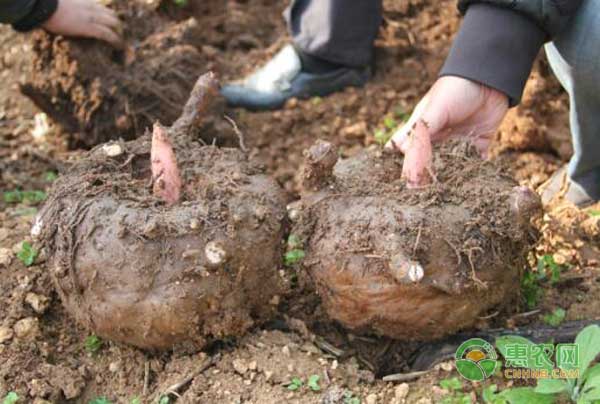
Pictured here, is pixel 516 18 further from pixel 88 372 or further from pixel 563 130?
pixel 88 372

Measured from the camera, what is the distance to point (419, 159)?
2.09 metres

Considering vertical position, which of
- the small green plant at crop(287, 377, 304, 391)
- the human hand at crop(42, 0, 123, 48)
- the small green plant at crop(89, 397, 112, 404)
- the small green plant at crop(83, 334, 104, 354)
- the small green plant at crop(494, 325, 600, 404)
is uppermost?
the human hand at crop(42, 0, 123, 48)

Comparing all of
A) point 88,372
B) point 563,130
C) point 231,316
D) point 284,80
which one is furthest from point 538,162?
point 88,372

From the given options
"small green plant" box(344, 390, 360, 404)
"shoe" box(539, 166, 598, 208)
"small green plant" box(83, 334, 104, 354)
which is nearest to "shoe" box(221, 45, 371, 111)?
"shoe" box(539, 166, 598, 208)

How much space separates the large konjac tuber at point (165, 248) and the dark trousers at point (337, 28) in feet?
5.74

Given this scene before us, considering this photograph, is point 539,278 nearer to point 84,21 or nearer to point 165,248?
point 165,248

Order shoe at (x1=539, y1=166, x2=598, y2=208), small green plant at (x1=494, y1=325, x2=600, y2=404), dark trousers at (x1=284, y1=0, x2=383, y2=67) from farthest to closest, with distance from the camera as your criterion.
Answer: dark trousers at (x1=284, y1=0, x2=383, y2=67) < shoe at (x1=539, y1=166, x2=598, y2=208) < small green plant at (x1=494, y1=325, x2=600, y2=404)

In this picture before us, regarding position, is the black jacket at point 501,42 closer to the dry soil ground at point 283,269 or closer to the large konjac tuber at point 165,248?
the dry soil ground at point 283,269

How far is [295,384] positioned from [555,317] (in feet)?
2.92

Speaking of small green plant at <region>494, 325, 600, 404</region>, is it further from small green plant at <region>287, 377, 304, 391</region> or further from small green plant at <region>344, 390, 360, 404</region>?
small green plant at <region>287, 377, 304, 391</region>

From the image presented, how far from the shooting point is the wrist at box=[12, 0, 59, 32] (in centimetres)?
307

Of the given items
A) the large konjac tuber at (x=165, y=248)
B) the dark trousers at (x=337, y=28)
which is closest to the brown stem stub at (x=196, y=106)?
the large konjac tuber at (x=165, y=248)

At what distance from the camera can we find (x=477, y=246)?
75.6 inches

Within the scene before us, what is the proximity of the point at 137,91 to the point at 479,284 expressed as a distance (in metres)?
2.08
